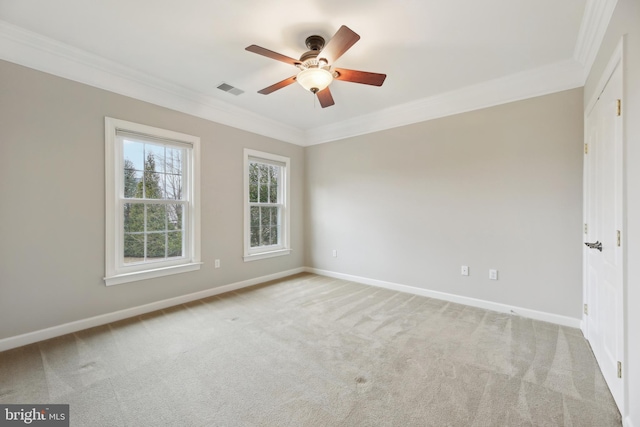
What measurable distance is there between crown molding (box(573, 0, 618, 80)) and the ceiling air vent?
10.9 ft

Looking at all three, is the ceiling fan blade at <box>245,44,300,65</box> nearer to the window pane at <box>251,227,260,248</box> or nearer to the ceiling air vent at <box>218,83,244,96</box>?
the ceiling air vent at <box>218,83,244,96</box>

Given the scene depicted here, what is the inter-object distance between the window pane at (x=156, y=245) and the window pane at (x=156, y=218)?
9cm

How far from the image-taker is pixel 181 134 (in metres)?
3.44

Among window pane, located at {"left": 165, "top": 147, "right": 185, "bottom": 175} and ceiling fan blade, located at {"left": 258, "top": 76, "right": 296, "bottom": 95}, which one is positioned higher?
ceiling fan blade, located at {"left": 258, "top": 76, "right": 296, "bottom": 95}

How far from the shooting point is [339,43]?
197 centimetres

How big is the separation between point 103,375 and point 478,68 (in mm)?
4373

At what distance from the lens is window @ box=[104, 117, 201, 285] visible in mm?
2895

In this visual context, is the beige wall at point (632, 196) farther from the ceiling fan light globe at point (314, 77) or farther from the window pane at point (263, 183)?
the window pane at point (263, 183)

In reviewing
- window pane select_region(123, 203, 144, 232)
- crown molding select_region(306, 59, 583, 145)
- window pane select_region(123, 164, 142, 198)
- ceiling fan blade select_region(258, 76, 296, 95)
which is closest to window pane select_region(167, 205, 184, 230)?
window pane select_region(123, 203, 144, 232)

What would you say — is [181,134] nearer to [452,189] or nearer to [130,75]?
[130,75]

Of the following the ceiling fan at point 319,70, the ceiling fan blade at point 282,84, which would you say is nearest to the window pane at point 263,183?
the ceiling fan blade at point 282,84

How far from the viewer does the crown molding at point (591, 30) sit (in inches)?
73.2

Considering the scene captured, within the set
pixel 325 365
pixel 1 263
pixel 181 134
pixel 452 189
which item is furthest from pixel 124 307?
pixel 452 189

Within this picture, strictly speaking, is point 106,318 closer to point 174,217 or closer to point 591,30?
point 174,217
